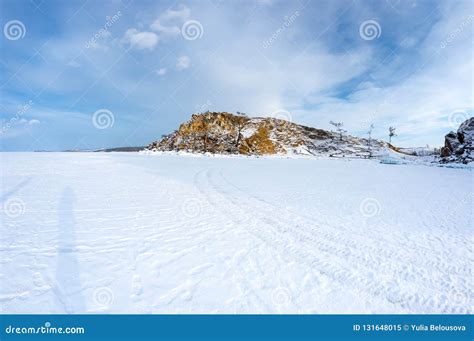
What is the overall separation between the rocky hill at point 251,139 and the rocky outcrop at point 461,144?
153 feet

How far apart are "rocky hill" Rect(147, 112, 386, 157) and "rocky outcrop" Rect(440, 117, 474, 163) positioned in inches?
1830

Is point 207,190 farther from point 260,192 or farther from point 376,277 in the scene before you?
point 376,277

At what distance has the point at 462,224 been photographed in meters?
6.42

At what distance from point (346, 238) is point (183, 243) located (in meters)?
3.37

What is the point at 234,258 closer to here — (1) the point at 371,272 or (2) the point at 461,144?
(1) the point at 371,272

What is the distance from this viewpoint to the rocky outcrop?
3293cm

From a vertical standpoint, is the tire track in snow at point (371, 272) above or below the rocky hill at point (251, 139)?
below

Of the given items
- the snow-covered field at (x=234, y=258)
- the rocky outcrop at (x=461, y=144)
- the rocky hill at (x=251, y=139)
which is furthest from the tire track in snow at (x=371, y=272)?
the rocky hill at (x=251, y=139)

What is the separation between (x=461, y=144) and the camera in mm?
35500

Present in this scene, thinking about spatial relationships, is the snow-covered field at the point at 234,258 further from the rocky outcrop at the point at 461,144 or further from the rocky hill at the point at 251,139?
the rocky hill at the point at 251,139

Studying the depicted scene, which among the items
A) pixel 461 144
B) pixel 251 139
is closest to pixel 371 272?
pixel 461 144

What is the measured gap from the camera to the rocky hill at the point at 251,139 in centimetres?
9156
